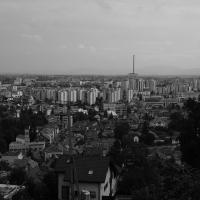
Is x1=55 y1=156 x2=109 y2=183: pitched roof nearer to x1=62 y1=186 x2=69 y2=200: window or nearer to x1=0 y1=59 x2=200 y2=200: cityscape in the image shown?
x1=0 y1=59 x2=200 y2=200: cityscape

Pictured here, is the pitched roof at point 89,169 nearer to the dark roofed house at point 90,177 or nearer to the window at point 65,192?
the dark roofed house at point 90,177

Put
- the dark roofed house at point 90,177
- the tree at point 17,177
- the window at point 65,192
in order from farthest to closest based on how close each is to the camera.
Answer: the tree at point 17,177 < the window at point 65,192 < the dark roofed house at point 90,177

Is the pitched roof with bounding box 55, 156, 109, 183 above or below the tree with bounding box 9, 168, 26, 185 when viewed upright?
above

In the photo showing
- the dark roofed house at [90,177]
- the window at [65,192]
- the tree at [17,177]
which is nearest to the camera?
the dark roofed house at [90,177]

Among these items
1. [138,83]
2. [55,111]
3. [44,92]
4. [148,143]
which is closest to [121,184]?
[148,143]

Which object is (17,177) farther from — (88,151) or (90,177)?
(88,151)

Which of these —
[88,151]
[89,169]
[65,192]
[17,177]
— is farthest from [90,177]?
[88,151]

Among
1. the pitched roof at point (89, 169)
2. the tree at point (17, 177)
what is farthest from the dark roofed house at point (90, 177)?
the tree at point (17, 177)

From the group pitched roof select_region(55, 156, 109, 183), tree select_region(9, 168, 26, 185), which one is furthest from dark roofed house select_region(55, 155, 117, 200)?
tree select_region(9, 168, 26, 185)

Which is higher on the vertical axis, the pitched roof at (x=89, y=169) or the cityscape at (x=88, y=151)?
the pitched roof at (x=89, y=169)
